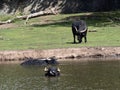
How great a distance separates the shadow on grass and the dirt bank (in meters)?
12.5

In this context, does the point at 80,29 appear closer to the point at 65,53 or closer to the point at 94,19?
the point at 65,53

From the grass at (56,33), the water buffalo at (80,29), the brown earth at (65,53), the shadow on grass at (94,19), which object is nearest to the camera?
the brown earth at (65,53)

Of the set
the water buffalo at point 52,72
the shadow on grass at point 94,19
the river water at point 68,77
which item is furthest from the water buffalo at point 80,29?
the water buffalo at point 52,72


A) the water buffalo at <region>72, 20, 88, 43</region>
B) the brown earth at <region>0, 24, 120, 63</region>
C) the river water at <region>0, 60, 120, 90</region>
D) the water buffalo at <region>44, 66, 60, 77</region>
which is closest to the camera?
the river water at <region>0, 60, 120, 90</region>

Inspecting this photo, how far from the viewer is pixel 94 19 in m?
48.2

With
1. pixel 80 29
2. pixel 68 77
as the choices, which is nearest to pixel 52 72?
pixel 68 77

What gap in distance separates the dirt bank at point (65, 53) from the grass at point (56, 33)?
1.02 m

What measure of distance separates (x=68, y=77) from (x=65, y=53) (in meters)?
8.78

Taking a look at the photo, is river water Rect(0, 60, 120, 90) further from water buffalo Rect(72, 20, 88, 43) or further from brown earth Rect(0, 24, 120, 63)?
water buffalo Rect(72, 20, 88, 43)

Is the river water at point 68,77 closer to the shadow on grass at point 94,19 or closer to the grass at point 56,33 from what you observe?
the grass at point 56,33

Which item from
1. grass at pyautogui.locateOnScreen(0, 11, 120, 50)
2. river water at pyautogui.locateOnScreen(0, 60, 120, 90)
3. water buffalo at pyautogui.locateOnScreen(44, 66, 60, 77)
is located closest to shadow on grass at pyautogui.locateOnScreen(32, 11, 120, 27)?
grass at pyautogui.locateOnScreen(0, 11, 120, 50)

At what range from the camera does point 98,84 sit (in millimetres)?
21250

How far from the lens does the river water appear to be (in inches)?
831

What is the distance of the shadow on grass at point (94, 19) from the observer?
45838 millimetres
